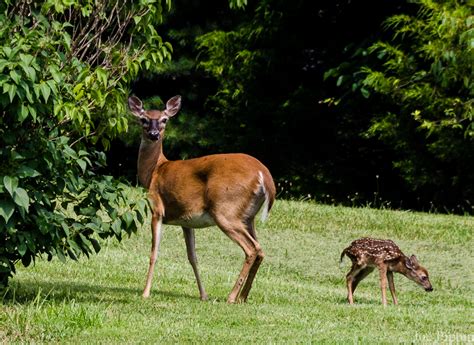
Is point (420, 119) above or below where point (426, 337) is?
below

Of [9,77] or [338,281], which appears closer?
[9,77]

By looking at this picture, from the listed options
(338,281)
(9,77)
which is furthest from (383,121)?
(9,77)

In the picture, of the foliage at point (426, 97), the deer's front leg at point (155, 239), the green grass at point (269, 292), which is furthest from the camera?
the foliage at point (426, 97)

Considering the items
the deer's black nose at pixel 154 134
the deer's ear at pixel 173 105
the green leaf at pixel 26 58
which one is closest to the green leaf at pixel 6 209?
the green leaf at pixel 26 58

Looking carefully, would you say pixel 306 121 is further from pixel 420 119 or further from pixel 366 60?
pixel 420 119

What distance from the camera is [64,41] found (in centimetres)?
841

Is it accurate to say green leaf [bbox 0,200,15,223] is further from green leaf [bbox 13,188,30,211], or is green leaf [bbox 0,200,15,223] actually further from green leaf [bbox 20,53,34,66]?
green leaf [bbox 20,53,34,66]

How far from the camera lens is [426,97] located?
1978cm

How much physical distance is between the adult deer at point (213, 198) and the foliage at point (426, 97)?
8.47m

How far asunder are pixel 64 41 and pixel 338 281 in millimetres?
5296

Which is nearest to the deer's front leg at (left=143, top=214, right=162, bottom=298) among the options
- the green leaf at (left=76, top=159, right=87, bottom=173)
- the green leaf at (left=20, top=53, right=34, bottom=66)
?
the green leaf at (left=76, top=159, right=87, bottom=173)

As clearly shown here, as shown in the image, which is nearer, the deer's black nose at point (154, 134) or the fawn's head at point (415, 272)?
the deer's black nose at point (154, 134)

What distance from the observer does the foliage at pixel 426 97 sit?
1891cm

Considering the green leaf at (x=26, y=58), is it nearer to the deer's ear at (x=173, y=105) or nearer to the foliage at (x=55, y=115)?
the foliage at (x=55, y=115)
